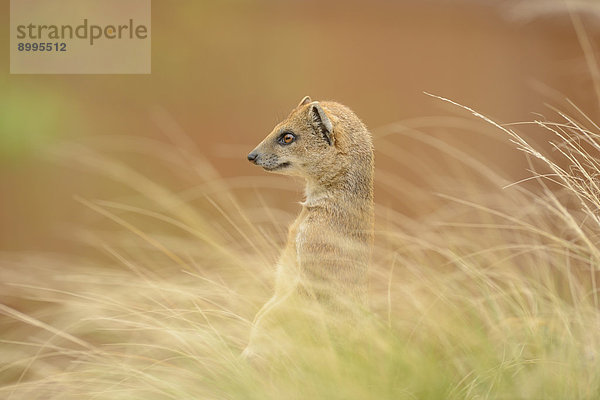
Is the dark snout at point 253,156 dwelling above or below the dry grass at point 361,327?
above

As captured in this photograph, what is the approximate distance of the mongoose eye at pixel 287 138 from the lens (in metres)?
1.67

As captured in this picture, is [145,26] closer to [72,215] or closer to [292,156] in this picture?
[72,215]

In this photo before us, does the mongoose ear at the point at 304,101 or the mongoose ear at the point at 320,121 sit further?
the mongoose ear at the point at 304,101

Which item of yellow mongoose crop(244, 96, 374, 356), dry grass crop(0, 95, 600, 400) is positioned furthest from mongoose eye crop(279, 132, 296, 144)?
dry grass crop(0, 95, 600, 400)

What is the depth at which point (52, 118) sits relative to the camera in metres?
2.84

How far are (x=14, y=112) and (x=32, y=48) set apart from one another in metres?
0.32

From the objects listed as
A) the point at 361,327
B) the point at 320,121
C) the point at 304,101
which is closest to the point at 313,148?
the point at 320,121

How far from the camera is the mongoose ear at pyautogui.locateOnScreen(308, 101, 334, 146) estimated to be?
1646mm

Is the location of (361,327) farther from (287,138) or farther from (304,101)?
(304,101)

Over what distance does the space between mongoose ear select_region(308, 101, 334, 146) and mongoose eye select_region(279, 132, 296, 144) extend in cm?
6

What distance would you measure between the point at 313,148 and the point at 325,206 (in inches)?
5.6

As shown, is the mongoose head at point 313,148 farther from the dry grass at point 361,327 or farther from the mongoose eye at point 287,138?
the dry grass at point 361,327

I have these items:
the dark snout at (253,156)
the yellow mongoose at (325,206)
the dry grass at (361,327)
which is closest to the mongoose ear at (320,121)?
the yellow mongoose at (325,206)

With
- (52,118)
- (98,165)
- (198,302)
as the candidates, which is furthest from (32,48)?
(198,302)
